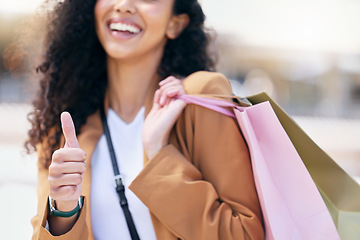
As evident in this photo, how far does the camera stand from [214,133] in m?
1.22

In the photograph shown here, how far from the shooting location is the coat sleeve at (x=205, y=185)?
3.80ft

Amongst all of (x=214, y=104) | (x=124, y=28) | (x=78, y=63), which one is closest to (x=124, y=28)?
(x=124, y=28)

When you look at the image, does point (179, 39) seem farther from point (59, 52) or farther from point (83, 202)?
point (83, 202)

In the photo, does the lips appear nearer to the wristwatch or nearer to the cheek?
the cheek

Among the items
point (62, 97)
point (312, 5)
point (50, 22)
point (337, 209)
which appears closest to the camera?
point (337, 209)

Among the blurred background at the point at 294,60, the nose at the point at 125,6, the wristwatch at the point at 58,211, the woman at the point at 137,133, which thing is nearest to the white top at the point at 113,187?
the woman at the point at 137,133

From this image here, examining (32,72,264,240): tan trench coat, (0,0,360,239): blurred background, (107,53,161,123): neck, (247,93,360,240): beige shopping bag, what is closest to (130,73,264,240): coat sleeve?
(32,72,264,240): tan trench coat

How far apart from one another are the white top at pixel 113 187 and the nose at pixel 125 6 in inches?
13.5

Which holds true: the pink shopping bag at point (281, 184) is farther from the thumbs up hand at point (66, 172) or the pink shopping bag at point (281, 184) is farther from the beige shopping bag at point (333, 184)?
the thumbs up hand at point (66, 172)

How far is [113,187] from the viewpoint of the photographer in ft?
4.34

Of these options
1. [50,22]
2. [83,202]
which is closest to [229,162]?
[83,202]

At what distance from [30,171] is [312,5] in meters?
11.7

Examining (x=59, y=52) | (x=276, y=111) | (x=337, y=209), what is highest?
(x=59, y=52)

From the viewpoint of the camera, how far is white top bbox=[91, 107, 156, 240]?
4.17 ft
